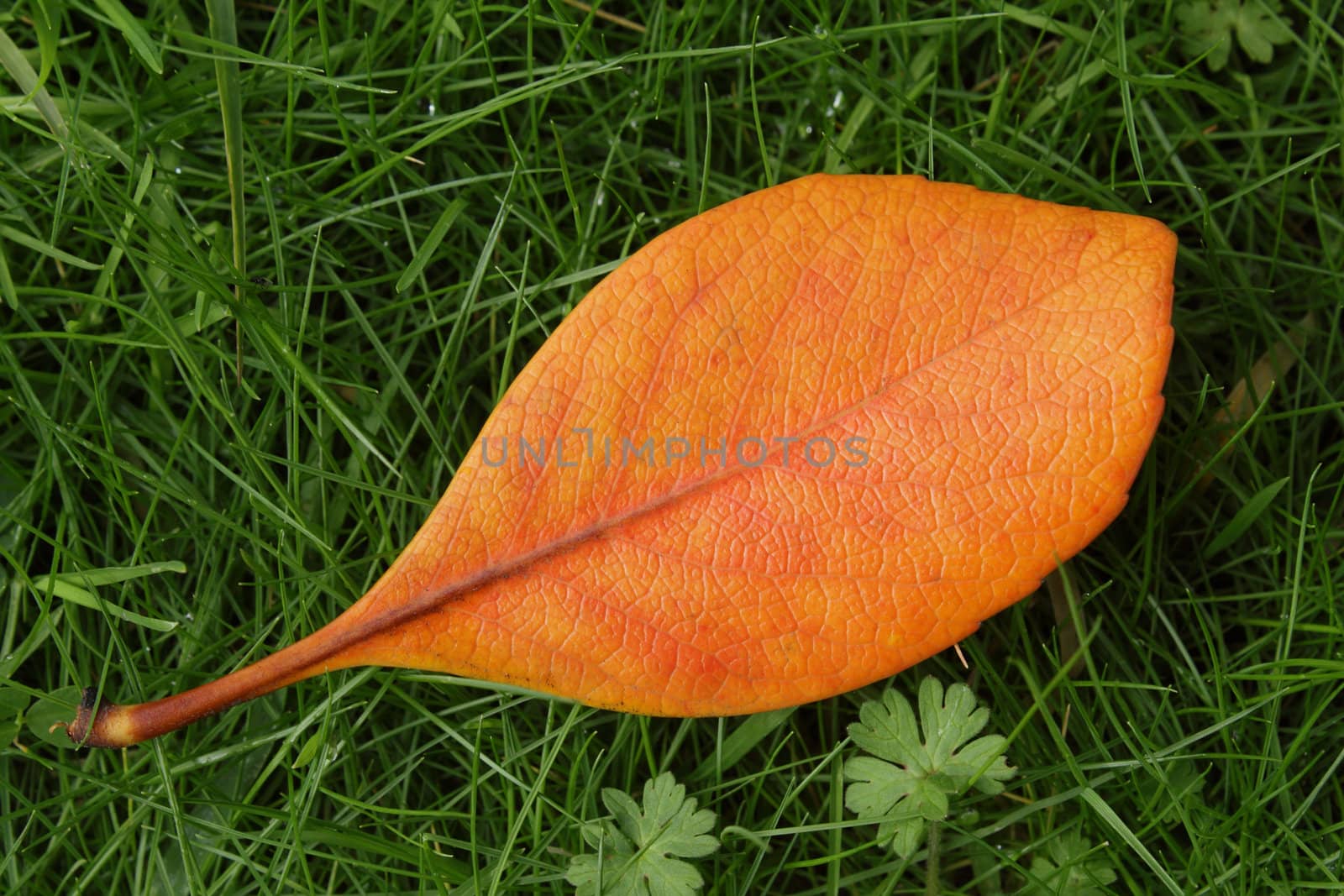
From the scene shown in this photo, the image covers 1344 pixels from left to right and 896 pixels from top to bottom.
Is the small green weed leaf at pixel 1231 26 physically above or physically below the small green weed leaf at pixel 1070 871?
above

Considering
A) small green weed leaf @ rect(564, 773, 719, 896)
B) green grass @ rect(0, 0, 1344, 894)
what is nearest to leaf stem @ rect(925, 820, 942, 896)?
green grass @ rect(0, 0, 1344, 894)

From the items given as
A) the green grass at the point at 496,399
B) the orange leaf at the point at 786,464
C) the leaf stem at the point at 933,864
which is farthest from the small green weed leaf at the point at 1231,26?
the leaf stem at the point at 933,864

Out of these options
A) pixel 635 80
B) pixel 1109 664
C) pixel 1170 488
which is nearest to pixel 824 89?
pixel 635 80

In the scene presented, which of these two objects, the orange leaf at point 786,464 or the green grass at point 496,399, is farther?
the green grass at point 496,399

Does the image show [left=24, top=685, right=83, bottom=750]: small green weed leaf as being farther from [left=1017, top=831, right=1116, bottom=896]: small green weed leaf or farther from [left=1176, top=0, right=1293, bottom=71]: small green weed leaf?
[left=1176, top=0, right=1293, bottom=71]: small green weed leaf

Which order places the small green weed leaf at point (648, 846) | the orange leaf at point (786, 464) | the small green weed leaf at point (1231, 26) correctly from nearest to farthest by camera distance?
1. the orange leaf at point (786, 464)
2. the small green weed leaf at point (648, 846)
3. the small green weed leaf at point (1231, 26)

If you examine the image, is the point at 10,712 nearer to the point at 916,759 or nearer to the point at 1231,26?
the point at 916,759

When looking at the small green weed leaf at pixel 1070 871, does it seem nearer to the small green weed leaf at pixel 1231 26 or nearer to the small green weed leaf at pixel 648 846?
the small green weed leaf at pixel 648 846

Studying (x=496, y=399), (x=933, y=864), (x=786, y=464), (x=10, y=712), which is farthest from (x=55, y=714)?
(x=933, y=864)
